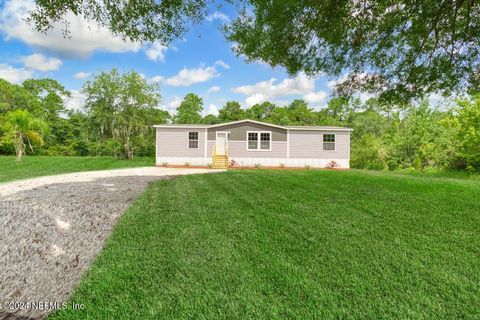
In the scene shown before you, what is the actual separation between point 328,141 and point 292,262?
1601cm

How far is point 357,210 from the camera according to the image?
430 cm

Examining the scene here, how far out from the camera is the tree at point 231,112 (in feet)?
120

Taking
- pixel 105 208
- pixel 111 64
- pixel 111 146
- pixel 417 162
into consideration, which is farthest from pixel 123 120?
pixel 417 162

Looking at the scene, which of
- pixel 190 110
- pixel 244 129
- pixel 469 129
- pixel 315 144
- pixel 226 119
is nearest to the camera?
pixel 469 129

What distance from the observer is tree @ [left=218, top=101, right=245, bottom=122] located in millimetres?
36559

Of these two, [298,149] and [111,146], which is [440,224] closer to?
[298,149]

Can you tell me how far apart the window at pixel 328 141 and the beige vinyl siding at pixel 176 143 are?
7.97 m

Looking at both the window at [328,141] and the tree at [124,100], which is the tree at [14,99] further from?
the window at [328,141]

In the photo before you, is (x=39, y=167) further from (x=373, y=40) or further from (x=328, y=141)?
(x=328, y=141)

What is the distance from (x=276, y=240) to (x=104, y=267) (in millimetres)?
1853

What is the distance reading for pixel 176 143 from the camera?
1730 cm

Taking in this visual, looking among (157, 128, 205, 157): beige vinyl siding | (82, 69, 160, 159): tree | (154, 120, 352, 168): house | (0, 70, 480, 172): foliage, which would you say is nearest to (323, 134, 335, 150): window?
(154, 120, 352, 168): house


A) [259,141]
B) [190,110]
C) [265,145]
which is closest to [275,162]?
[265,145]

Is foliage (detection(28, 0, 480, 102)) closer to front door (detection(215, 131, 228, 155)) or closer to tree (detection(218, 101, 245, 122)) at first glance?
front door (detection(215, 131, 228, 155))
